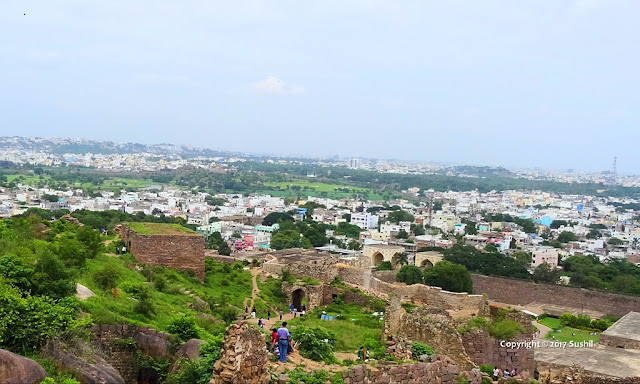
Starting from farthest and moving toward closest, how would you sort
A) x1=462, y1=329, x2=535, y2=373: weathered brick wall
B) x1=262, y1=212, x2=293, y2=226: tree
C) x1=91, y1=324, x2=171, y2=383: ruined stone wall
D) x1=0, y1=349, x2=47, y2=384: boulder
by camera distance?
x1=262, y1=212, x2=293, y2=226: tree < x1=462, y1=329, x2=535, y2=373: weathered brick wall < x1=91, y1=324, x2=171, y2=383: ruined stone wall < x1=0, y1=349, x2=47, y2=384: boulder

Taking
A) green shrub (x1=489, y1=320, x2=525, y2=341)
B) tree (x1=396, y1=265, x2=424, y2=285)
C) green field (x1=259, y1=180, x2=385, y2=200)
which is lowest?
green field (x1=259, y1=180, x2=385, y2=200)

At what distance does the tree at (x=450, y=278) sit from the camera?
111ft

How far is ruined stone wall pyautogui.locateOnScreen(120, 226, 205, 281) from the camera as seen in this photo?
17203 millimetres

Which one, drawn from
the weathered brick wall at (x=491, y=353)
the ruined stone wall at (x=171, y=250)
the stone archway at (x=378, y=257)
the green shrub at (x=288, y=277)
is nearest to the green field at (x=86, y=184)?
the stone archway at (x=378, y=257)

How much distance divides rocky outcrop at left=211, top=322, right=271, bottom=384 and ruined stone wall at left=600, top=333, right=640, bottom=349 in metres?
18.3

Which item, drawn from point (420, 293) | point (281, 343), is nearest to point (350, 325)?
point (281, 343)

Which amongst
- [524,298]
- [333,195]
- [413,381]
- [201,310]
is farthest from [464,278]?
[333,195]

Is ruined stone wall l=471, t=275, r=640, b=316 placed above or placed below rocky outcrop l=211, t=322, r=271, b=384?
below

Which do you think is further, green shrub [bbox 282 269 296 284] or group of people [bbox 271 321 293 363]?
green shrub [bbox 282 269 296 284]

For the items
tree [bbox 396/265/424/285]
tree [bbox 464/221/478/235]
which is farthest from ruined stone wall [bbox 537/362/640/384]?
tree [bbox 464/221/478/235]

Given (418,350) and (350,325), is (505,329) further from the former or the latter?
(418,350)

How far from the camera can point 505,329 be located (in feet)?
45.7

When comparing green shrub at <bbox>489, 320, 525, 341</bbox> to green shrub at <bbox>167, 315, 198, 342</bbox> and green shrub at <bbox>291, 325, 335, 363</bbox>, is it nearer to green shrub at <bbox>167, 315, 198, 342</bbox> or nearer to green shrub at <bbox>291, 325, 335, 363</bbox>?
green shrub at <bbox>291, 325, 335, 363</bbox>

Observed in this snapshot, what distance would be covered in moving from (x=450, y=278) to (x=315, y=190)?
363 feet
